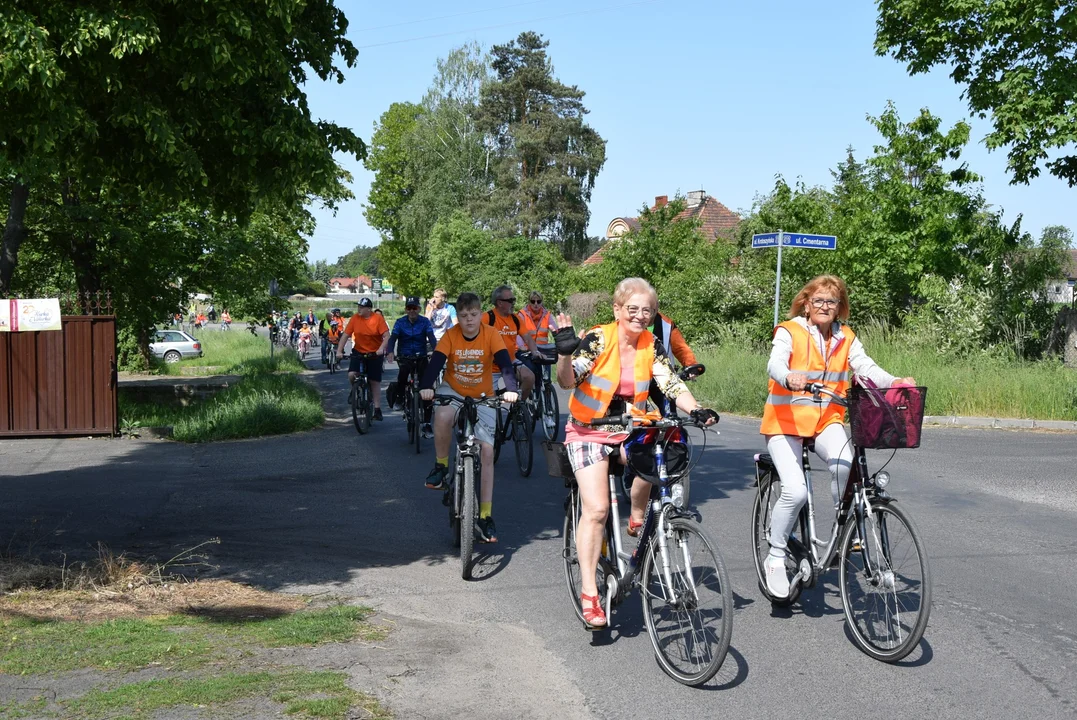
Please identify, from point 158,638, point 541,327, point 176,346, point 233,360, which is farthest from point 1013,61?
point 176,346

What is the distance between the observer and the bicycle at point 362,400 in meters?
15.6

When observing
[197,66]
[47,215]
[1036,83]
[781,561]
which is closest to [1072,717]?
[781,561]

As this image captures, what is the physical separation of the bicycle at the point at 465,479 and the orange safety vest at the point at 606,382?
67.2 inches

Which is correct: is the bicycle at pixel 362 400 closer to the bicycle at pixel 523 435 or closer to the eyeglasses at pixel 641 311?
the bicycle at pixel 523 435

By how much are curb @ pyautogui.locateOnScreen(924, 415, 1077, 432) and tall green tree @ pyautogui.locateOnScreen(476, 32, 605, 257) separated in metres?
46.0

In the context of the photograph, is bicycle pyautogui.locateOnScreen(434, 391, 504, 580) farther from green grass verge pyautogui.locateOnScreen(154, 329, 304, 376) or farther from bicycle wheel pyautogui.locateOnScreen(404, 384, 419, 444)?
green grass verge pyautogui.locateOnScreen(154, 329, 304, 376)

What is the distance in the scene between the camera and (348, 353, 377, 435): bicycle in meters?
15.6

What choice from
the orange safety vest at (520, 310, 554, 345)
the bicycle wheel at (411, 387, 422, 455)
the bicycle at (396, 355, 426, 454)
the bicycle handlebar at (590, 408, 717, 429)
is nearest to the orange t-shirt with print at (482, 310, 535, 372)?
the orange safety vest at (520, 310, 554, 345)

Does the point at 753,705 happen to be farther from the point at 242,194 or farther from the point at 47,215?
the point at 47,215

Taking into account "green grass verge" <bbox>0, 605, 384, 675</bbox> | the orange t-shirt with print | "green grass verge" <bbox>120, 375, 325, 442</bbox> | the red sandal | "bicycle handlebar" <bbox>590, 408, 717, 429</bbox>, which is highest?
the orange t-shirt with print

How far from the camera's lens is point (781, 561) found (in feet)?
19.1

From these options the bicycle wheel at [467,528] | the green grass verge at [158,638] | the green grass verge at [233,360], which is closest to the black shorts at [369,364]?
the bicycle wheel at [467,528]

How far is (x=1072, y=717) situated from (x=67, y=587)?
538cm

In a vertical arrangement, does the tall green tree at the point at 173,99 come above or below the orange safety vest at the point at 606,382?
above
